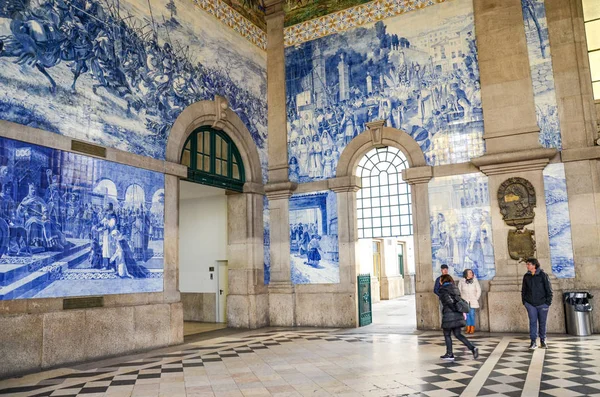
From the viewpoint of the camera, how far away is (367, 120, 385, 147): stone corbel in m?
13.3

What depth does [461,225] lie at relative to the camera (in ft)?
39.6

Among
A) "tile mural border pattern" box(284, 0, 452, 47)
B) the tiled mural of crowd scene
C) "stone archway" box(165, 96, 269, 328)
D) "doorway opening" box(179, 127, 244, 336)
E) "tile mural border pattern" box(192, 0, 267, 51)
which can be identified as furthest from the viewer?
"doorway opening" box(179, 127, 244, 336)

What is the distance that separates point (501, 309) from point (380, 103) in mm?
6088

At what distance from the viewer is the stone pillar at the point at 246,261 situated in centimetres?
1346

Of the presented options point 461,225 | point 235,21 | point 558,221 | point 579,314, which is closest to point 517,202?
point 558,221

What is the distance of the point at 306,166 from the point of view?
47.1ft

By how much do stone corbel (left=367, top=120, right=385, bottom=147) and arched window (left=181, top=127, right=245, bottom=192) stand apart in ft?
12.3

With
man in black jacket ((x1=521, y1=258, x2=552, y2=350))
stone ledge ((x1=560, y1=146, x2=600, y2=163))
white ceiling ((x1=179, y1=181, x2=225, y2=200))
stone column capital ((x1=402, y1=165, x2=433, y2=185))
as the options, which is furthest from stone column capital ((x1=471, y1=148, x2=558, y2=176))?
white ceiling ((x1=179, y1=181, x2=225, y2=200))

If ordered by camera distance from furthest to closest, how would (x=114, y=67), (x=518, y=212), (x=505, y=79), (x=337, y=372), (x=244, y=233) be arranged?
(x=244, y=233), (x=505, y=79), (x=518, y=212), (x=114, y=67), (x=337, y=372)

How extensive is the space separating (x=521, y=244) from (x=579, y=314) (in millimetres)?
1859

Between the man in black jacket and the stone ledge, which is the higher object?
the stone ledge

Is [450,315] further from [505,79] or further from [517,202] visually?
[505,79]

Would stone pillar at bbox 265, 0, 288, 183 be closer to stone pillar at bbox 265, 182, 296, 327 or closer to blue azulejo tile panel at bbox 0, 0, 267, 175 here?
stone pillar at bbox 265, 182, 296, 327

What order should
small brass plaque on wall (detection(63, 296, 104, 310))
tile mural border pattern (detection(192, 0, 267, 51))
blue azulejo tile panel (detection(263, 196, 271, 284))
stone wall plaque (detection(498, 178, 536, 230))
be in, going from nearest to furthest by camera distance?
small brass plaque on wall (detection(63, 296, 104, 310)) < stone wall plaque (detection(498, 178, 536, 230)) < tile mural border pattern (detection(192, 0, 267, 51)) < blue azulejo tile panel (detection(263, 196, 271, 284))
